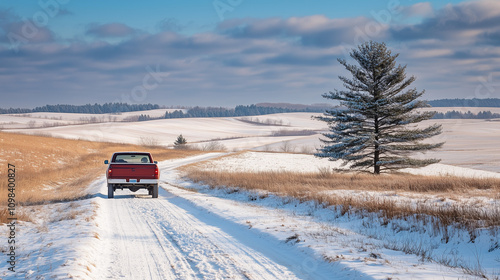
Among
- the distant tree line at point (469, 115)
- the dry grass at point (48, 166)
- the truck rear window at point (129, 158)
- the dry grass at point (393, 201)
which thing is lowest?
the dry grass at point (48, 166)

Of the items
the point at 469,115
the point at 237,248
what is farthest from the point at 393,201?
the point at 469,115

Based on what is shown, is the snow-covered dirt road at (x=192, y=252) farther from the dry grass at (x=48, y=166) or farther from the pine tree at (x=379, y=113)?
the pine tree at (x=379, y=113)

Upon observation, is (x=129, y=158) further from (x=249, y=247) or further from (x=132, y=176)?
(x=249, y=247)

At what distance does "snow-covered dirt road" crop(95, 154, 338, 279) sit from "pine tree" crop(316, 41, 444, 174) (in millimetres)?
20492

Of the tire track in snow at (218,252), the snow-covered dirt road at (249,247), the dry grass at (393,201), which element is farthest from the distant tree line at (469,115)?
the tire track in snow at (218,252)

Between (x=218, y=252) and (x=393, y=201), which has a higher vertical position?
(x=218, y=252)

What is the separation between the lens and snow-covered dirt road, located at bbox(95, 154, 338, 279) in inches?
244

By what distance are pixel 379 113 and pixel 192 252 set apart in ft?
81.8

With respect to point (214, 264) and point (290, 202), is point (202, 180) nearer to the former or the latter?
point (290, 202)

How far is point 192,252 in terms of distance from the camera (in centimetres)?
738

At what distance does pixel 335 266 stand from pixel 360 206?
6.03 metres

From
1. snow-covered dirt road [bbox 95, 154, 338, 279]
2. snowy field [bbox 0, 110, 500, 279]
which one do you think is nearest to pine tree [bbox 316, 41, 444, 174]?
snowy field [bbox 0, 110, 500, 279]

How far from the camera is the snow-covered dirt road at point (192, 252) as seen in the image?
244 inches

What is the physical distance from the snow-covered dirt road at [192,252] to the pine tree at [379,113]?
2049 centimetres
